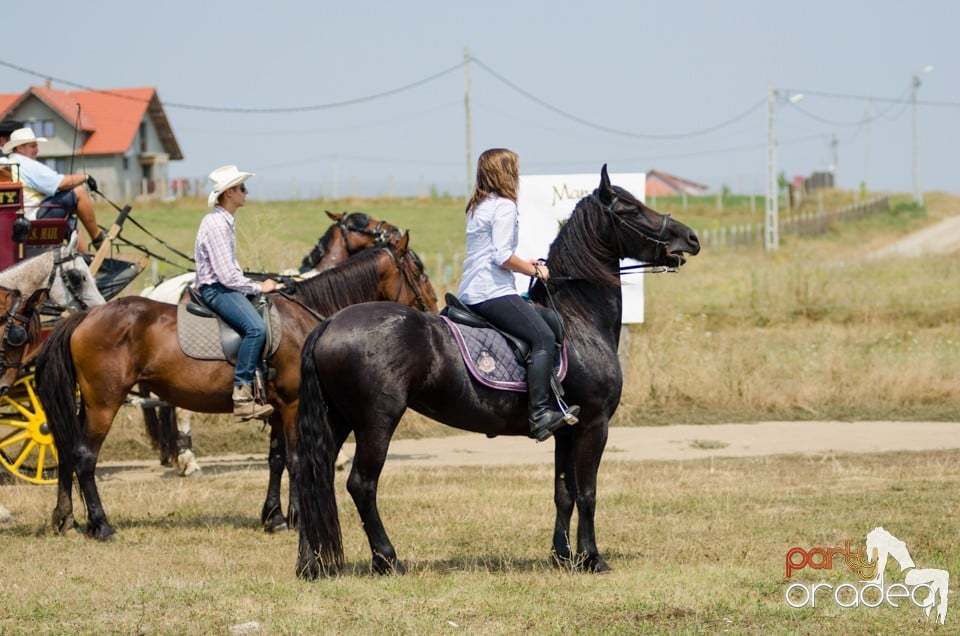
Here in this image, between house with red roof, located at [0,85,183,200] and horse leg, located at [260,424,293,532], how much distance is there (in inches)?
2235

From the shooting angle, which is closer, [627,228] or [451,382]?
[451,382]

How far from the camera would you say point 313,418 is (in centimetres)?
799

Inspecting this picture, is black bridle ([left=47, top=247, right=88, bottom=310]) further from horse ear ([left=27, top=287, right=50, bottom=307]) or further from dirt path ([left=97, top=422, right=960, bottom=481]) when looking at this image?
dirt path ([left=97, top=422, right=960, bottom=481])

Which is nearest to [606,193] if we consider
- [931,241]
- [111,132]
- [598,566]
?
[598,566]

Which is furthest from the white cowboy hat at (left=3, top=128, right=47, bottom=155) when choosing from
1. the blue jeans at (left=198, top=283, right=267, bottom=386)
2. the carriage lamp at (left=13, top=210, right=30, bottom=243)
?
the blue jeans at (left=198, top=283, right=267, bottom=386)

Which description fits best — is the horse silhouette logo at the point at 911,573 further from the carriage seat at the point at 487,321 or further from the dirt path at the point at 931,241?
the dirt path at the point at 931,241

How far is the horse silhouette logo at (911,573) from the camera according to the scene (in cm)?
684

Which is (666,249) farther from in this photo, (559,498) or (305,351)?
(305,351)

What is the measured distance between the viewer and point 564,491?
8.67 meters

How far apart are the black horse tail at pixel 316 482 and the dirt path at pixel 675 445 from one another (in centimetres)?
547

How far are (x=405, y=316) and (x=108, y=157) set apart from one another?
64750mm

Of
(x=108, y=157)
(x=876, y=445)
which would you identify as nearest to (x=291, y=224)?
(x=108, y=157)

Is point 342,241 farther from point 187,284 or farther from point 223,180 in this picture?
point 223,180

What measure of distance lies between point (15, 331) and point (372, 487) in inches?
A: 178
